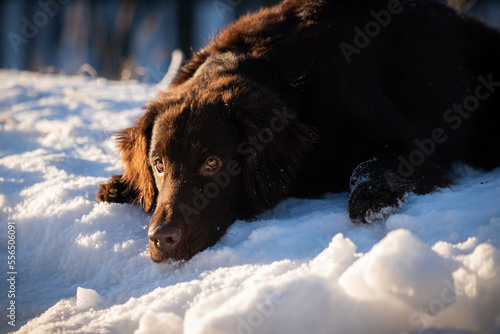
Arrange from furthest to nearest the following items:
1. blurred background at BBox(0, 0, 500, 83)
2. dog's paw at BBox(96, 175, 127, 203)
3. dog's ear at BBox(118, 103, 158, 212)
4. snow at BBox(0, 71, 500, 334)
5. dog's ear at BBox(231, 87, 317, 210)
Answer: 1. blurred background at BBox(0, 0, 500, 83)
2. dog's paw at BBox(96, 175, 127, 203)
3. dog's ear at BBox(118, 103, 158, 212)
4. dog's ear at BBox(231, 87, 317, 210)
5. snow at BBox(0, 71, 500, 334)

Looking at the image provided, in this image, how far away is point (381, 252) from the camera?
5.08 ft

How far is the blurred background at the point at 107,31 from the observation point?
11.3m

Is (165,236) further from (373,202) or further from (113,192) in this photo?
(373,202)

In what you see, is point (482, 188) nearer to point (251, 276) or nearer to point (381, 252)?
point (381, 252)

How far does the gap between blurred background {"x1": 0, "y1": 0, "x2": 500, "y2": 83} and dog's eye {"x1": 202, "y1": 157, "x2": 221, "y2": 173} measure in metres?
6.11

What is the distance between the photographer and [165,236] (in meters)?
2.20

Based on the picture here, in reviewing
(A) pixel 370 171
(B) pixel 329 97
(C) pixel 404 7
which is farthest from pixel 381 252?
(C) pixel 404 7

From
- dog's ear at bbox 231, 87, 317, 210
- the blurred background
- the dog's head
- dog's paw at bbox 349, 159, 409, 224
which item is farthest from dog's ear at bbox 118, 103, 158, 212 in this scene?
the blurred background

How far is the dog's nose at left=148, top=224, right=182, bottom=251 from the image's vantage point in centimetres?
219

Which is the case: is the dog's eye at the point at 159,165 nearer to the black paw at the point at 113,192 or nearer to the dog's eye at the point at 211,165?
the dog's eye at the point at 211,165

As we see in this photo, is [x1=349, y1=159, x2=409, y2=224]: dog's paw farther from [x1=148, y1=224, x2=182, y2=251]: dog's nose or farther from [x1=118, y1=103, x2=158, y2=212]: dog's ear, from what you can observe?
[x1=118, y1=103, x2=158, y2=212]: dog's ear

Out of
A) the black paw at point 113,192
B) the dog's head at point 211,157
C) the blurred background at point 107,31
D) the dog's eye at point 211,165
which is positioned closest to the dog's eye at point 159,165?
the dog's head at point 211,157

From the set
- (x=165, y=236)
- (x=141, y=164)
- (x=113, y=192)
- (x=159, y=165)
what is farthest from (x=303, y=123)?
(x=113, y=192)

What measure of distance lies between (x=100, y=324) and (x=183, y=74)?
2.23 meters
